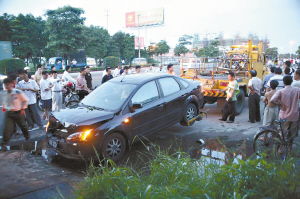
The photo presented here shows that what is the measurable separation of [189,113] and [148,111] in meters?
1.59

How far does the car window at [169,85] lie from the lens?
6302 millimetres

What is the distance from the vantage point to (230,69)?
10734 mm

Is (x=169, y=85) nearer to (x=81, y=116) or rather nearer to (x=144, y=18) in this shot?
(x=81, y=116)

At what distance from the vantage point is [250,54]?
10688 millimetres

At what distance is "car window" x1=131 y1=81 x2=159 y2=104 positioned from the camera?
563 cm

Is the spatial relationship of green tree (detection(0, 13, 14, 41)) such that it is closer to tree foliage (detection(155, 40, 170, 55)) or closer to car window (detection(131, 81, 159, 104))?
car window (detection(131, 81, 159, 104))

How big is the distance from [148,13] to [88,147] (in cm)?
5094

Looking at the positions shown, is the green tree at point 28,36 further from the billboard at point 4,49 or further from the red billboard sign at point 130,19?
the red billboard sign at point 130,19

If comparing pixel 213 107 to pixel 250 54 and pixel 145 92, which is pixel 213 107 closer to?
pixel 250 54

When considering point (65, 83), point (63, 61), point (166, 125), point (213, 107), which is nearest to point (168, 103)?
point (166, 125)

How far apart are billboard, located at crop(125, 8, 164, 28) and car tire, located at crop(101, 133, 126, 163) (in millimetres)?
48384

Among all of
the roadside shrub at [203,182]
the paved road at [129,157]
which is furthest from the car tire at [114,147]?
the roadside shrub at [203,182]

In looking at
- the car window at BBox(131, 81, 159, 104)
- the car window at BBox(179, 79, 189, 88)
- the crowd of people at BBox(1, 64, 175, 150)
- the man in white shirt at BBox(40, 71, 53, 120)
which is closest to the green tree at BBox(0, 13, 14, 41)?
the crowd of people at BBox(1, 64, 175, 150)

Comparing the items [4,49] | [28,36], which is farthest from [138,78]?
[28,36]
